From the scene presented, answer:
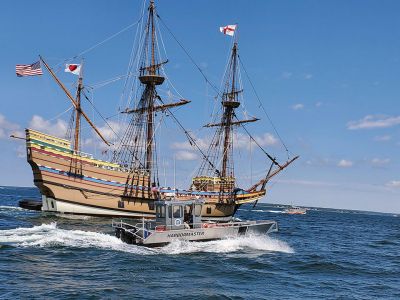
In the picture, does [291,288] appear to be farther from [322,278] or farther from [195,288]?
[195,288]

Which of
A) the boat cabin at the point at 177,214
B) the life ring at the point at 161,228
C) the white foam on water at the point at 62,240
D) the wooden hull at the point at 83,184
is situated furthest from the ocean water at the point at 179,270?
the wooden hull at the point at 83,184

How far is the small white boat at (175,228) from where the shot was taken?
2875 centimetres

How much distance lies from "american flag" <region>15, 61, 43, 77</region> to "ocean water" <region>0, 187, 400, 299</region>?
19874 millimetres

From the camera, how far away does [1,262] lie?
71.9 ft

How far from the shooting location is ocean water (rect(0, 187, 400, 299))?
18.4 metres

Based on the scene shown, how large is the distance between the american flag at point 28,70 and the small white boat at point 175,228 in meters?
23.4

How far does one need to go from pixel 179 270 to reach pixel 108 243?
870 centimetres

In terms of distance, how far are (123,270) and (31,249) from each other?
748cm

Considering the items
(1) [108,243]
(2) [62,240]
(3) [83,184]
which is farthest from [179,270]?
(3) [83,184]

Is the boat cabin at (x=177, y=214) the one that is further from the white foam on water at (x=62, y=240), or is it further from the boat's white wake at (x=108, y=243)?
the white foam on water at (x=62, y=240)

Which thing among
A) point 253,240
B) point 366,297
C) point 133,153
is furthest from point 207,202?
point 366,297

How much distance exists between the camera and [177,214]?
99.8 ft

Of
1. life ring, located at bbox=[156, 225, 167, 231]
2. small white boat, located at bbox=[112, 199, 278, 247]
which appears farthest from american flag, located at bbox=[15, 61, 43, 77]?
life ring, located at bbox=[156, 225, 167, 231]

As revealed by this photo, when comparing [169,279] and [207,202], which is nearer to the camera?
[169,279]
